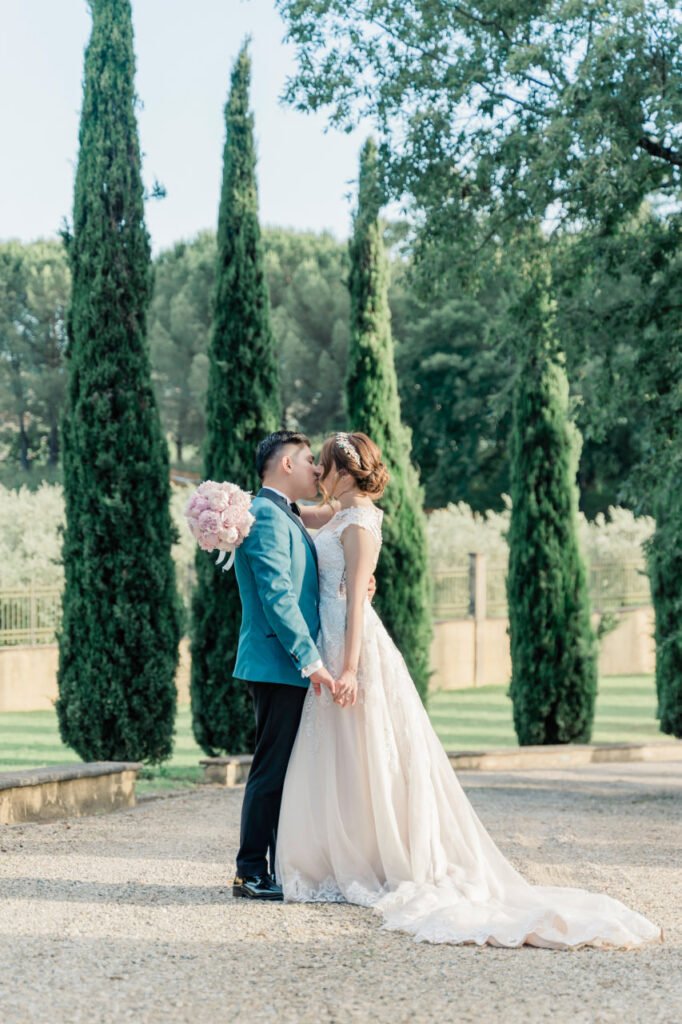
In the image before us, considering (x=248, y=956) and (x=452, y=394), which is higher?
(x=452, y=394)

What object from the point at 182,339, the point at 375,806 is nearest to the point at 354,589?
the point at 375,806

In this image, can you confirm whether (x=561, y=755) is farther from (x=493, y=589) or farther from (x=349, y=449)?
(x=493, y=589)

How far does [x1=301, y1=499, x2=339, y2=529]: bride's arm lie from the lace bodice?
12 centimetres

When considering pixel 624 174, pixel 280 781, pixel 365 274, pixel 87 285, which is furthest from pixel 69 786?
pixel 365 274

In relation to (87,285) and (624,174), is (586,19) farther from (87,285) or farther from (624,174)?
(87,285)

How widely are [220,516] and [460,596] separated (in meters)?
20.0

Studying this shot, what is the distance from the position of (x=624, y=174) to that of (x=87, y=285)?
503cm

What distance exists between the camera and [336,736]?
5.98 meters

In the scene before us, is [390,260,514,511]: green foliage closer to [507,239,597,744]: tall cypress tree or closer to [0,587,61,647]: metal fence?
[0,587,61,647]: metal fence

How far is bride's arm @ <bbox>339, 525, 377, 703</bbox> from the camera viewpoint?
5.89 meters

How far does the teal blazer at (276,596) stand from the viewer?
570 centimetres

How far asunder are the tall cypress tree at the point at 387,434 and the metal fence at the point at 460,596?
9.82ft

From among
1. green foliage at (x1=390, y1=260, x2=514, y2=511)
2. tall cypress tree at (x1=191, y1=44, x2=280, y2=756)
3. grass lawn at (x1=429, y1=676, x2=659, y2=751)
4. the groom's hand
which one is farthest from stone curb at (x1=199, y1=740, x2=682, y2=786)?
green foliage at (x1=390, y1=260, x2=514, y2=511)

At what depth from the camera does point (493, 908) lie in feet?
18.4
